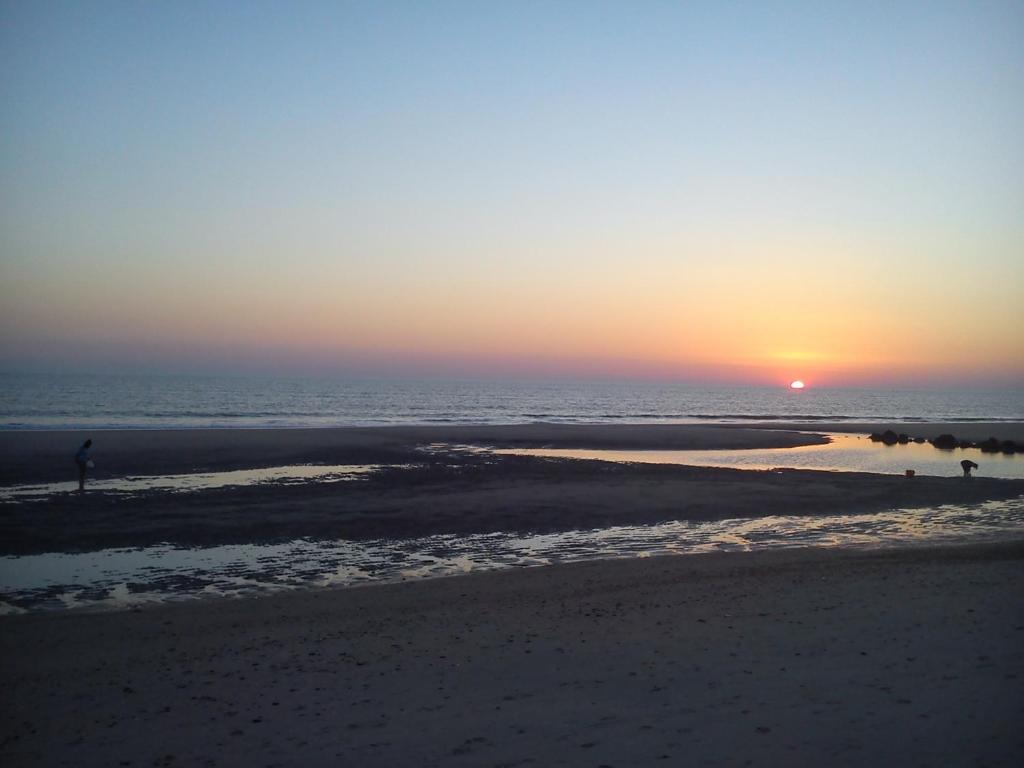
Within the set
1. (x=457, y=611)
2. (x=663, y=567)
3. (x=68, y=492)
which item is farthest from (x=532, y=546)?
(x=68, y=492)

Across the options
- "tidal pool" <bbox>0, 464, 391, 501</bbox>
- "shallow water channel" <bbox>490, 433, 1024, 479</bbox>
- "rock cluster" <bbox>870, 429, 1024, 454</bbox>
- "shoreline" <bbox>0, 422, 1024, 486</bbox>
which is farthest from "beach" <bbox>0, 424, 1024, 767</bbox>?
"rock cluster" <bbox>870, 429, 1024, 454</bbox>

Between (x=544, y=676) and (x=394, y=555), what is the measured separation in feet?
26.8

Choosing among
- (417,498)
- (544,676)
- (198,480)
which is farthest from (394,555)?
(198,480)

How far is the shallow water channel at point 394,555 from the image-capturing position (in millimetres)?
13273

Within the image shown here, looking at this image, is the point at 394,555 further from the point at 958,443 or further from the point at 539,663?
the point at 958,443

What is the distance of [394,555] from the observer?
52.5ft

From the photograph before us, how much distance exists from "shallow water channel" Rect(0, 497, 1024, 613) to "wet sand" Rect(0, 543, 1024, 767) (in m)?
1.45

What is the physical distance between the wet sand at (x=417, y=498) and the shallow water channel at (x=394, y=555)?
107 centimetres

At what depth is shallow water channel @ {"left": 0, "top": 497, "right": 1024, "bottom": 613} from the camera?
13.3 metres

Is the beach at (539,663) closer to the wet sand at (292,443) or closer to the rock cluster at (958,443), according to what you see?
the wet sand at (292,443)

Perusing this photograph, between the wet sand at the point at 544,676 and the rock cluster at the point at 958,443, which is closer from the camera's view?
the wet sand at the point at 544,676

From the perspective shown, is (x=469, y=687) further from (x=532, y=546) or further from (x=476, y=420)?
(x=476, y=420)

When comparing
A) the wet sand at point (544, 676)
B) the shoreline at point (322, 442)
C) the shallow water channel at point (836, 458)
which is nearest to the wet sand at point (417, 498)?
the shoreline at point (322, 442)

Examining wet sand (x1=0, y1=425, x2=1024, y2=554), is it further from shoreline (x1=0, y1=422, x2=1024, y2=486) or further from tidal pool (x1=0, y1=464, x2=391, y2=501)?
tidal pool (x1=0, y1=464, x2=391, y2=501)
